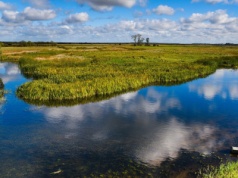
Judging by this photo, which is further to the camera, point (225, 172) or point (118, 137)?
point (118, 137)

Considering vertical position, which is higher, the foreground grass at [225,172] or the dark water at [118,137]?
the foreground grass at [225,172]

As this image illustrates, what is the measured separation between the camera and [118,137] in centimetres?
1766

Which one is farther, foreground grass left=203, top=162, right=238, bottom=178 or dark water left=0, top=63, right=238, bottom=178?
dark water left=0, top=63, right=238, bottom=178

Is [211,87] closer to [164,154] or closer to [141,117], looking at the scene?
[141,117]

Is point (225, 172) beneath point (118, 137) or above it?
above

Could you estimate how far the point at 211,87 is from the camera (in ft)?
123

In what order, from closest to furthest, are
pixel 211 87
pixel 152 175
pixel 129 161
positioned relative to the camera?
1. pixel 152 175
2. pixel 129 161
3. pixel 211 87

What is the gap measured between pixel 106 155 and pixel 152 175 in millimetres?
3214

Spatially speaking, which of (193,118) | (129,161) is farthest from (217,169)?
(193,118)

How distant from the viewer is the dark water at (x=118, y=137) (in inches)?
525

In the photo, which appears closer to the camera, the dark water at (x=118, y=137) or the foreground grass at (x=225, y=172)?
the foreground grass at (x=225, y=172)

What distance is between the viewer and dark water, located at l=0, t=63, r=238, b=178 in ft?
43.8

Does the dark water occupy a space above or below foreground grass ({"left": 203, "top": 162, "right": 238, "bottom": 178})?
below

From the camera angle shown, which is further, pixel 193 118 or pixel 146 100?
pixel 146 100
